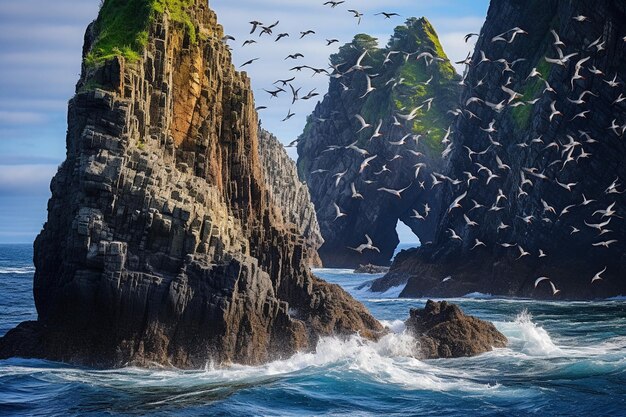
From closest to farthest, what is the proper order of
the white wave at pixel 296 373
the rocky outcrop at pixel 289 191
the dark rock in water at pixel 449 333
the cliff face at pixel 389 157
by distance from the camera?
the white wave at pixel 296 373 < the dark rock in water at pixel 449 333 < the rocky outcrop at pixel 289 191 < the cliff face at pixel 389 157

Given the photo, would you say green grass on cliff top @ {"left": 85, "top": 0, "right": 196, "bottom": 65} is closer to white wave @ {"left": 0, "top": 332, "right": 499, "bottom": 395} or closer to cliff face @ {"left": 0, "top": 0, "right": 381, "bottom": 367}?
cliff face @ {"left": 0, "top": 0, "right": 381, "bottom": 367}

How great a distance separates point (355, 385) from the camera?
4138cm

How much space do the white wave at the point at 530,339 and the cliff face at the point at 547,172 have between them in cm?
2047

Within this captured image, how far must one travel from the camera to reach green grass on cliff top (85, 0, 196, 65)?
52.1 m

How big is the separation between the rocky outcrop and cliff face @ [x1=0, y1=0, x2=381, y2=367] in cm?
10228

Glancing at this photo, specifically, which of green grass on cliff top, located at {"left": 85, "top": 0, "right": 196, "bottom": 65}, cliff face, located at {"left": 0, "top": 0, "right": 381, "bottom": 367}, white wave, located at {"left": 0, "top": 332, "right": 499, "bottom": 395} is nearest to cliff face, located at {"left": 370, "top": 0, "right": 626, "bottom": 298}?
green grass on cliff top, located at {"left": 85, "top": 0, "right": 196, "bottom": 65}

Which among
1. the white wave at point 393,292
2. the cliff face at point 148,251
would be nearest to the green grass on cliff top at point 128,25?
the cliff face at point 148,251

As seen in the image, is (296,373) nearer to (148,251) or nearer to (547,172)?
(148,251)

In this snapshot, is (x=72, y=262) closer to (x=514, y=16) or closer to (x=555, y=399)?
(x=555, y=399)

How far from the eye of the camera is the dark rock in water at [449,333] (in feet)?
168

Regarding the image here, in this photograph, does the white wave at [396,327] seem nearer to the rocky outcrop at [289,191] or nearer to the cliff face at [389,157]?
the rocky outcrop at [289,191]

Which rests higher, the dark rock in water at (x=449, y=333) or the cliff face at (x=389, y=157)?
the cliff face at (x=389, y=157)

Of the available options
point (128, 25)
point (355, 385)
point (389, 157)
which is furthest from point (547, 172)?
point (389, 157)

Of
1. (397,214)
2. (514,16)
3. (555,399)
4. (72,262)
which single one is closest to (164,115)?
(72,262)
